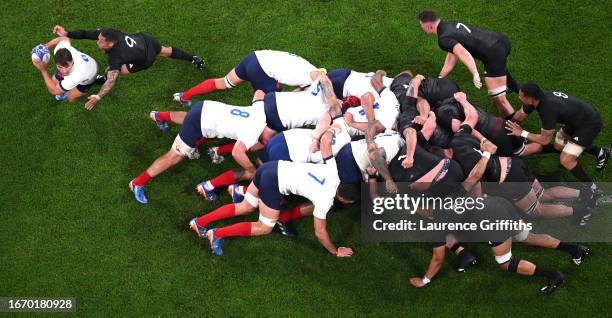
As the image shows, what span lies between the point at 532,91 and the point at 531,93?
0.09ft

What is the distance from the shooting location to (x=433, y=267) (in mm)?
6762

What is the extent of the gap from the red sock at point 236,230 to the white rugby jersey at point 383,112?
180 cm

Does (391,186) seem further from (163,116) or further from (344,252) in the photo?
(163,116)

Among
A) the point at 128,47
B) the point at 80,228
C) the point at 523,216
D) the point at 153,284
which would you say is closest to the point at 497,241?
the point at 523,216

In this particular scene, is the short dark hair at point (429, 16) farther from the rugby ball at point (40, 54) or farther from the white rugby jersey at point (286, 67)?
the rugby ball at point (40, 54)

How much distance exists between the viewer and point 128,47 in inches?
337

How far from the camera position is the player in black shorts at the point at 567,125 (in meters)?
7.15

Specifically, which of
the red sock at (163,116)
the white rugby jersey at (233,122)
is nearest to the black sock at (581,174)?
the white rugby jersey at (233,122)

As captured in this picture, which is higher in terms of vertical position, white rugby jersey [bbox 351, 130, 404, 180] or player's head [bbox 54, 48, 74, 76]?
player's head [bbox 54, 48, 74, 76]

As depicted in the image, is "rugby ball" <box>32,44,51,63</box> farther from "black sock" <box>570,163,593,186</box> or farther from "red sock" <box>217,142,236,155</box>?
"black sock" <box>570,163,593,186</box>

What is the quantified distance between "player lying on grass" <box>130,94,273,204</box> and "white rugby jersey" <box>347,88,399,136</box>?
1.13 metres


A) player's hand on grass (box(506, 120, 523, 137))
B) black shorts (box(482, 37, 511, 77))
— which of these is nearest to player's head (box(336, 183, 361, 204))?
player's hand on grass (box(506, 120, 523, 137))

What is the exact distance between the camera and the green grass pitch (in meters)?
6.95

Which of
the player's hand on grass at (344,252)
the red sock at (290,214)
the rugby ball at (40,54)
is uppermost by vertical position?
the rugby ball at (40,54)
